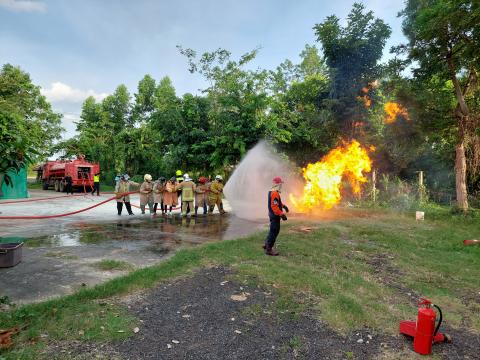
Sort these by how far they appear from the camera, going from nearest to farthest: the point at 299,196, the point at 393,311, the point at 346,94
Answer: the point at 393,311 → the point at 299,196 → the point at 346,94

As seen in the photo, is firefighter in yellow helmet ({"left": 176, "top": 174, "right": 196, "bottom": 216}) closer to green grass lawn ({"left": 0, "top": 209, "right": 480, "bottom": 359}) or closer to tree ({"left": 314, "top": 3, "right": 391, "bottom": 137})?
green grass lawn ({"left": 0, "top": 209, "right": 480, "bottom": 359})

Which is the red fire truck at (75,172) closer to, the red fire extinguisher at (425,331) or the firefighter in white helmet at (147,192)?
the firefighter in white helmet at (147,192)

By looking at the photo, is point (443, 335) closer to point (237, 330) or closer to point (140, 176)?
point (237, 330)

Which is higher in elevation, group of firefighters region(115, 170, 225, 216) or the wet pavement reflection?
group of firefighters region(115, 170, 225, 216)

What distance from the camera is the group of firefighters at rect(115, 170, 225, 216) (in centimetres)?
1364

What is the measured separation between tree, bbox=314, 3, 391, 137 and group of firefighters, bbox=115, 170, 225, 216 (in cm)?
→ 884

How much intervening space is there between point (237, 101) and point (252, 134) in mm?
2539

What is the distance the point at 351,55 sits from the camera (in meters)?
19.1

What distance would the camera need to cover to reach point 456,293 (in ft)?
19.7

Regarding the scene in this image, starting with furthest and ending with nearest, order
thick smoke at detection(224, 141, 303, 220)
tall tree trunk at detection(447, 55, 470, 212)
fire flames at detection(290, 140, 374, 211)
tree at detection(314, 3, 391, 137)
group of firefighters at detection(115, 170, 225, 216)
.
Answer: tree at detection(314, 3, 391, 137) < thick smoke at detection(224, 141, 303, 220) < fire flames at detection(290, 140, 374, 211) < tall tree trunk at detection(447, 55, 470, 212) < group of firefighters at detection(115, 170, 225, 216)

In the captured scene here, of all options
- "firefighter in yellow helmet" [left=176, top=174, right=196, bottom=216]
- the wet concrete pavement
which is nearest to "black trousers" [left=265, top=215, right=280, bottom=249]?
the wet concrete pavement

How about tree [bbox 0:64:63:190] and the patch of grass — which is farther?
the patch of grass

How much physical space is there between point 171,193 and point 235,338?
1079 centimetres

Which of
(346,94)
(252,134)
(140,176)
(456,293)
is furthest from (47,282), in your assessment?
(140,176)
